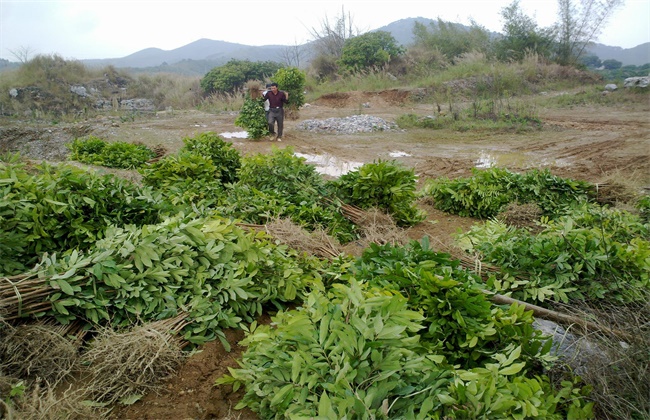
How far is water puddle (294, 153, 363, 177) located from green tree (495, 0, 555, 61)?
66.6ft

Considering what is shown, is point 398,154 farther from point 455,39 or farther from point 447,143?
point 455,39

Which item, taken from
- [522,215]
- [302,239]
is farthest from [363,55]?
[302,239]

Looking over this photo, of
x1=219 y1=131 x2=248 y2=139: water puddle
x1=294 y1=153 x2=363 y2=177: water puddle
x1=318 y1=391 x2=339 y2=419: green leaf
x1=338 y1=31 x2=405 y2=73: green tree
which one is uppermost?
x1=338 y1=31 x2=405 y2=73: green tree

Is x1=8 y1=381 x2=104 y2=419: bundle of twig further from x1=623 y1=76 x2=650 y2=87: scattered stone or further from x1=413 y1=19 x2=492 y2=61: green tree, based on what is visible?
x1=413 y1=19 x2=492 y2=61: green tree

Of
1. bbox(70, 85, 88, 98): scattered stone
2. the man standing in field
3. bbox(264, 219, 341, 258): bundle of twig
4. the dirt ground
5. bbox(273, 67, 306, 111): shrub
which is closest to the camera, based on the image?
bbox(264, 219, 341, 258): bundle of twig

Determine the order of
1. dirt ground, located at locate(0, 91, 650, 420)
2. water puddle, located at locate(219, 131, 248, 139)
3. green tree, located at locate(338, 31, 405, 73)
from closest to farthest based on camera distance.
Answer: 1. dirt ground, located at locate(0, 91, 650, 420)
2. water puddle, located at locate(219, 131, 248, 139)
3. green tree, located at locate(338, 31, 405, 73)

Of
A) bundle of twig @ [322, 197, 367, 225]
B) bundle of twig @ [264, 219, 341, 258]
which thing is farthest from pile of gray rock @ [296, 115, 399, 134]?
bundle of twig @ [264, 219, 341, 258]

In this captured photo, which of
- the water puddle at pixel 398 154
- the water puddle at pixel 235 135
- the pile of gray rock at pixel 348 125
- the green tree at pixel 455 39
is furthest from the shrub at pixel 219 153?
the green tree at pixel 455 39

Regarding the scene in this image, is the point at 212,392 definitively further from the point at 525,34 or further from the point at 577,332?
the point at 525,34

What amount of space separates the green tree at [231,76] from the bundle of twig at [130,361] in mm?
24899

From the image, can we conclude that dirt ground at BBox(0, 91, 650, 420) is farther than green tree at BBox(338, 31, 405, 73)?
No

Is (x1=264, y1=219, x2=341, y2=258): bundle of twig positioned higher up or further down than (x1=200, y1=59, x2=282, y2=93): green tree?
further down

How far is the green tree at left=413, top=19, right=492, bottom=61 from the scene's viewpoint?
2795 centimetres

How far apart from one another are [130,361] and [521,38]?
1170 inches
